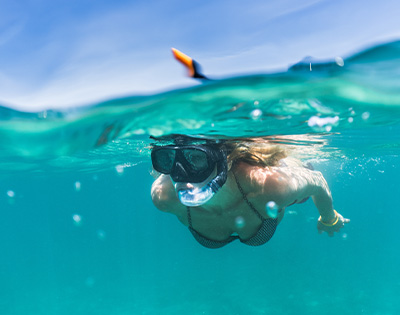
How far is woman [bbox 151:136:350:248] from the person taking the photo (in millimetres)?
5090

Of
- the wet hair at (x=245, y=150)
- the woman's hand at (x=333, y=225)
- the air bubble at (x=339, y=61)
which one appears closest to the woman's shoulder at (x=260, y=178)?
the wet hair at (x=245, y=150)

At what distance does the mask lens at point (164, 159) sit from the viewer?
17.8 ft

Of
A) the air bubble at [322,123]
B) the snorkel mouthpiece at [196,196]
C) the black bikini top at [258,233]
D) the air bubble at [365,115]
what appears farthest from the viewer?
the air bubble at [322,123]

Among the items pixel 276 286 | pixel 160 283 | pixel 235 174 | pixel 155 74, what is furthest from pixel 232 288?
pixel 155 74

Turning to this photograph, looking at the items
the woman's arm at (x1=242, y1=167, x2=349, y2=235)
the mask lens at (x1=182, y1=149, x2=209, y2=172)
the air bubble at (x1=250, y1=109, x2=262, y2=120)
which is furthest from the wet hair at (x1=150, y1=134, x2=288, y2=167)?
the mask lens at (x1=182, y1=149, x2=209, y2=172)

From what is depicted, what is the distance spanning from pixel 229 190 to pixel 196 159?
3.15ft

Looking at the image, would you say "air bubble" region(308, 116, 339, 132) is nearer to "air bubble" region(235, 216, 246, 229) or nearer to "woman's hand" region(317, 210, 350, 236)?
"woman's hand" region(317, 210, 350, 236)

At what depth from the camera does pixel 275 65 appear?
196 inches

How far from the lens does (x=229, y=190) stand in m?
5.72

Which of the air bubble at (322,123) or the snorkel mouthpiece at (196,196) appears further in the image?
the air bubble at (322,123)

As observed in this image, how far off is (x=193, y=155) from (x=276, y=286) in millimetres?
21208

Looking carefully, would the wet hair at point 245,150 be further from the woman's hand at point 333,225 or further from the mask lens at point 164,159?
the woman's hand at point 333,225

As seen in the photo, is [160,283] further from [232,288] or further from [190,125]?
[190,125]

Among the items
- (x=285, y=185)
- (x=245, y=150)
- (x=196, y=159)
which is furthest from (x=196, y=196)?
(x=245, y=150)
